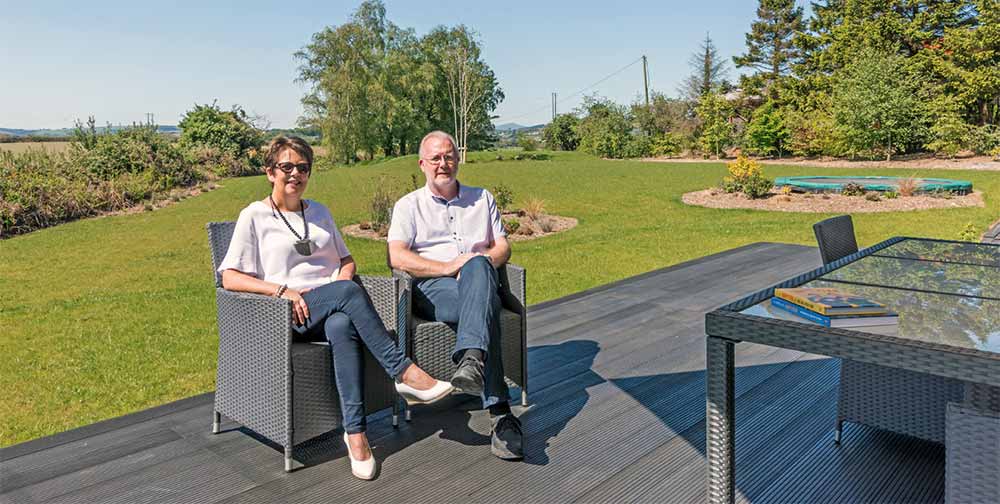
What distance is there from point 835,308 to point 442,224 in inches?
65.1

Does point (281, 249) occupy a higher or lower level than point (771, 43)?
lower

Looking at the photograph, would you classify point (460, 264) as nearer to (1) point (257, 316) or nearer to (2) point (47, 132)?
(1) point (257, 316)

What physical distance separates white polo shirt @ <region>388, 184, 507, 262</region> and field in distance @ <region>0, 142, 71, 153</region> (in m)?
13.5

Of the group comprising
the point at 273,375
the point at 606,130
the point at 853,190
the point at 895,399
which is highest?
the point at 606,130

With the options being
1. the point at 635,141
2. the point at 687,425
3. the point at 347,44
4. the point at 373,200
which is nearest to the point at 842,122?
the point at 635,141

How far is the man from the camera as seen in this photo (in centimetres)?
228

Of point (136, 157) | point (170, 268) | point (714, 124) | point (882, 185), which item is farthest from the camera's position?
point (714, 124)

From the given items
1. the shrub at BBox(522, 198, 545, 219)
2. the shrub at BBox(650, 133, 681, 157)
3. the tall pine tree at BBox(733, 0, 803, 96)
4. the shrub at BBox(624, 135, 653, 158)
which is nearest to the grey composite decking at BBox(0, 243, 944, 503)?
the shrub at BBox(522, 198, 545, 219)

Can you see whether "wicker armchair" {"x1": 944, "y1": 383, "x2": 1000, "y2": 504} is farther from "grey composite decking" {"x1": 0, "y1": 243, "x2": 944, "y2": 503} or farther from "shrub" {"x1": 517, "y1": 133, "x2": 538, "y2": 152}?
"shrub" {"x1": 517, "y1": 133, "x2": 538, "y2": 152}

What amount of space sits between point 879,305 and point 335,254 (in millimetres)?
1764

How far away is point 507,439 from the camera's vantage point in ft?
7.39

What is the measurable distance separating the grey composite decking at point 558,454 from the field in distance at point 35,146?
528 inches

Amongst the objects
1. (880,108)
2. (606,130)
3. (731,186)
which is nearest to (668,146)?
(606,130)

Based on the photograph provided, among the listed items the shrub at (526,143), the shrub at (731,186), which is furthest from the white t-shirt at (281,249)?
the shrub at (526,143)
